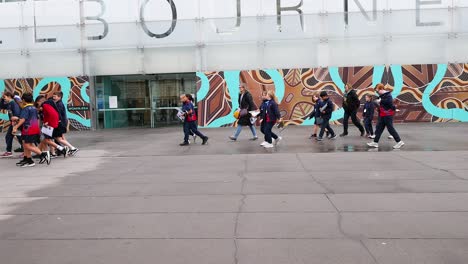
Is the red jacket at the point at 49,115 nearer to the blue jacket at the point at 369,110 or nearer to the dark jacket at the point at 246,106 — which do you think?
the dark jacket at the point at 246,106

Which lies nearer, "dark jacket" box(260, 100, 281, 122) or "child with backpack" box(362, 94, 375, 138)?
"dark jacket" box(260, 100, 281, 122)

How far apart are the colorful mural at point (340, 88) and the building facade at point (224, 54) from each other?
4 centimetres

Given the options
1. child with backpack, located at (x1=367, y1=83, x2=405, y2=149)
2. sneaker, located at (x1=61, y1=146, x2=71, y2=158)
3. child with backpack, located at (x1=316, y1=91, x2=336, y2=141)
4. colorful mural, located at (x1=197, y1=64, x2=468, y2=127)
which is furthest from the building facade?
sneaker, located at (x1=61, y1=146, x2=71, y2=158)

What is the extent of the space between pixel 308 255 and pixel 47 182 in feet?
18.1

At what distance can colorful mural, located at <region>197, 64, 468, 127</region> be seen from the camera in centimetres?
1886

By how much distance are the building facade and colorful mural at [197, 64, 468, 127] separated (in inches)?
1.7

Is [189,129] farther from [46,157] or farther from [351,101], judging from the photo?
[351,101]

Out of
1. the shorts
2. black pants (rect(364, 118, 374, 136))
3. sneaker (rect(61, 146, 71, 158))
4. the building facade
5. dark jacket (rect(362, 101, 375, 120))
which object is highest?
the building facade

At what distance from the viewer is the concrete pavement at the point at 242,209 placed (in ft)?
13.9

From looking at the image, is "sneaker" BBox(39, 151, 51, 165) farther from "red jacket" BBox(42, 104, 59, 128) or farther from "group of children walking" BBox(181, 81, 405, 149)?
"group of children walking" BBox(181, 81, 405, 149)

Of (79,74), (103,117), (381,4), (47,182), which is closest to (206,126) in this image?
(103,117)

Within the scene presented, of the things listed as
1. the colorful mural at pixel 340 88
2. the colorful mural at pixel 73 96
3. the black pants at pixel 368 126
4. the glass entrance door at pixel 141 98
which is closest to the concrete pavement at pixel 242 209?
the black pants at pixel 368 126

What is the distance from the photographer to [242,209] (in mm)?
5711

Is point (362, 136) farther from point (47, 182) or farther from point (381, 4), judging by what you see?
point (47, 182)
